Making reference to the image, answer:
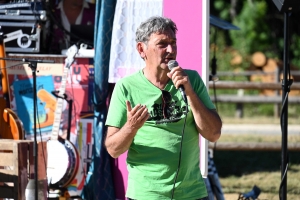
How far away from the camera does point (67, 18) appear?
6.32m

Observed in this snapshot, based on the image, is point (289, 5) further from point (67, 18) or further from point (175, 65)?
point (67, 18)

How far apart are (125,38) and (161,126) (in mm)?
2100

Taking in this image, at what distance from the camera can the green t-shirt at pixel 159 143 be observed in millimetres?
3438

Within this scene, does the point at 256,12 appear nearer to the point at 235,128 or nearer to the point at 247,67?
the point at 247,67

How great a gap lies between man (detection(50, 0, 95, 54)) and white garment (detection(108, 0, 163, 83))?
0.88 meters

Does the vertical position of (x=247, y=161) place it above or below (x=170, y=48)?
below

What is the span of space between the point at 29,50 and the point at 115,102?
274 centimetres

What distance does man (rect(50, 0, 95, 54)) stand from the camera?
628 centimetres

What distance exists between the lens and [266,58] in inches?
822

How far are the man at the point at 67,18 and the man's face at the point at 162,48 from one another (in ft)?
9.46

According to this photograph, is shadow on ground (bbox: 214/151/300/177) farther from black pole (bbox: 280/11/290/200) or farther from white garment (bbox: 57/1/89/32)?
black pole (bbox: 280/11/290/200)

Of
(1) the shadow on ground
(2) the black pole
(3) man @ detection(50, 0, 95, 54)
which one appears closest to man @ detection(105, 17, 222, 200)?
(2) the black pole

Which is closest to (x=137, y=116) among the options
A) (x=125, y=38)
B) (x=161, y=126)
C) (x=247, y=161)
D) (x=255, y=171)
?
(x=161, y=126)

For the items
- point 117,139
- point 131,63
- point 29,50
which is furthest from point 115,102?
point 29,50
